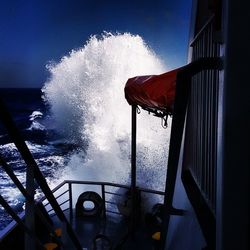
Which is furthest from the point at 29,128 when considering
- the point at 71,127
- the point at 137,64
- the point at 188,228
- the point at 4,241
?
the point at 188,228

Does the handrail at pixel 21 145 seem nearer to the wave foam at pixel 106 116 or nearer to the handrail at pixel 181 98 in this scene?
the handrail at pixel 181 98

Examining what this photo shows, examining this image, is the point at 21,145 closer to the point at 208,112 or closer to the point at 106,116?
the point at 208,112

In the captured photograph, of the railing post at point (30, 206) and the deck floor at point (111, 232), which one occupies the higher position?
the railing post at point (30, 206)

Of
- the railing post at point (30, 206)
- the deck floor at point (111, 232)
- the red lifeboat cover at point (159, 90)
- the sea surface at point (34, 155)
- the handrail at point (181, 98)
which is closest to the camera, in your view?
the handrail at point (181, 98)

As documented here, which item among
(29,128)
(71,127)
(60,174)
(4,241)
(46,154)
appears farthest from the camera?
(29,128)

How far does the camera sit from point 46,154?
68.0ft

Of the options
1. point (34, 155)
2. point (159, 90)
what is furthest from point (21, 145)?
point (34, 155)

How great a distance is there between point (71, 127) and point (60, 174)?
13360 millimetres

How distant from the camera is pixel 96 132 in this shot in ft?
75.5

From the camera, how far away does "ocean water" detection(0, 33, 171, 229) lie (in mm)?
14805

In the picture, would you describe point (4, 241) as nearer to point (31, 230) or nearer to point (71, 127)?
point (31, 230)

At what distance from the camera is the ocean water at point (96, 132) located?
14.8 metres

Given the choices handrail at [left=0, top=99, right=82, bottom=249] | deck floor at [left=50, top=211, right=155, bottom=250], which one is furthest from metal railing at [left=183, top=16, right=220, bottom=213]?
deck floor at [left=50, top=211, right=155, bottom=250]

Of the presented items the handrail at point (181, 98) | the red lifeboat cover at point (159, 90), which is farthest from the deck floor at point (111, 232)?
the handrail at point (181, 98)
